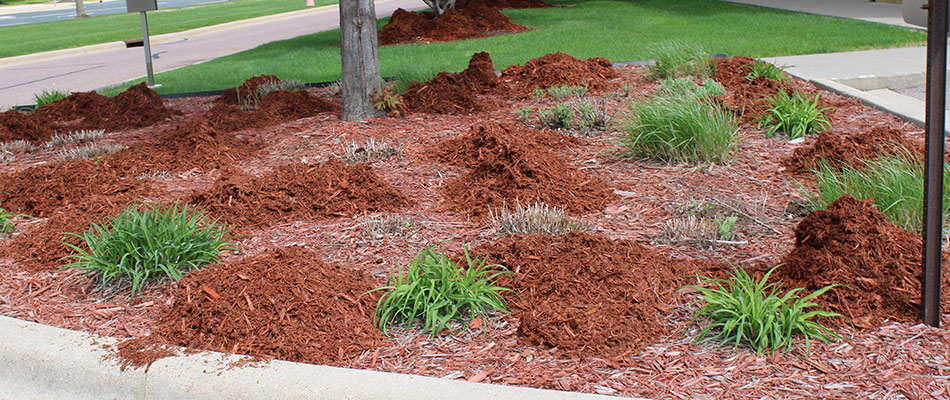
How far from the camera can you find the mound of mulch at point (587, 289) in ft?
10.4

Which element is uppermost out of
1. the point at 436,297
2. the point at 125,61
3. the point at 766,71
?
the point at 125,61

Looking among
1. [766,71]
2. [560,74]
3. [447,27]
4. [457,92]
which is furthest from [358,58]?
[447,27]

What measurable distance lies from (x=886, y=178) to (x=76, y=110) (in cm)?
760

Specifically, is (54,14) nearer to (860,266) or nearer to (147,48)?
(147,48)

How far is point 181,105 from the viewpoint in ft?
28.9

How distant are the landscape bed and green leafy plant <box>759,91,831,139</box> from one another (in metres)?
0.11

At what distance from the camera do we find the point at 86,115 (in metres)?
8.12

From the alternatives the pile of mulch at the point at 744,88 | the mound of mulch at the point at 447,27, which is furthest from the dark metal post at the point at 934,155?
the mound of mulch at the point at 447,27

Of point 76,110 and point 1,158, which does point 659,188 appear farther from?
point 76,110

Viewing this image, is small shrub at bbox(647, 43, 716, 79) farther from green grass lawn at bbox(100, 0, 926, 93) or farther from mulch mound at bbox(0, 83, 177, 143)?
mulch mound at bbox(0, 83, 177, 143)

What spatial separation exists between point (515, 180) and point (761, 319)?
218 cm

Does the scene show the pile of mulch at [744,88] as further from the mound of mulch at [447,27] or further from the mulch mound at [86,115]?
the mound of mulch at [447,27]

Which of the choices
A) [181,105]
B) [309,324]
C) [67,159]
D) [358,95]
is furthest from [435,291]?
[181,105]

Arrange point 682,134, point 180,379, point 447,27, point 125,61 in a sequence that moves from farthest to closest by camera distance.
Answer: point 125,61
point 447,27
point 682,134
point 180,379
